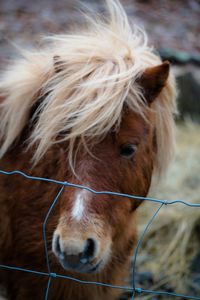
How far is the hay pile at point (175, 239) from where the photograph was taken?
164 inches

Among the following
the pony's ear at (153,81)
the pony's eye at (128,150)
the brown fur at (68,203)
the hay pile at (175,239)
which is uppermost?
the pony's ear at (153,81)

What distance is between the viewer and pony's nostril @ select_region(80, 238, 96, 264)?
7.54 feet

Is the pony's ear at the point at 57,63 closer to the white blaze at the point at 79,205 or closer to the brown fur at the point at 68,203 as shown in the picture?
the brown fur at the point at 68,203

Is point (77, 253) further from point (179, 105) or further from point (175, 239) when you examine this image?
point (179, 105)

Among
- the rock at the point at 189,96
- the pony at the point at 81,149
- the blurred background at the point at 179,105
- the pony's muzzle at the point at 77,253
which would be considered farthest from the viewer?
the rock at the point at 189,96

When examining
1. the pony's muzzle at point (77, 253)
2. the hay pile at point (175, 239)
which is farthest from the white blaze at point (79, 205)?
the hay pile at point (175, 239)

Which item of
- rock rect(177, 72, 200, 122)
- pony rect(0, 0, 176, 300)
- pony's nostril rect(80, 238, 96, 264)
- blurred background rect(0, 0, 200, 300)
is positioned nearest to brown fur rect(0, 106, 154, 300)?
pony rect(0, 0, 176, 300)

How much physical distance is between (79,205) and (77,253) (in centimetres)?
24

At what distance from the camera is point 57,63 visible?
2.84m

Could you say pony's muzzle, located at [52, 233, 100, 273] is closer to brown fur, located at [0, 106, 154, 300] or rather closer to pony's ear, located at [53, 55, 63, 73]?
brown fur, located at [0, 106, 154, 300]

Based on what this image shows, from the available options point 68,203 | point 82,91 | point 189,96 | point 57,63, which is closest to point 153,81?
point 82,91

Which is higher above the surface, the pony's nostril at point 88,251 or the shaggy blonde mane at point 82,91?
the shaggy blonde mane at point 82,91

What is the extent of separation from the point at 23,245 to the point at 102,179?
32.8 inches

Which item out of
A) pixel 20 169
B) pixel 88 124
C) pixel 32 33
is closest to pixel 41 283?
pixel 20 169
